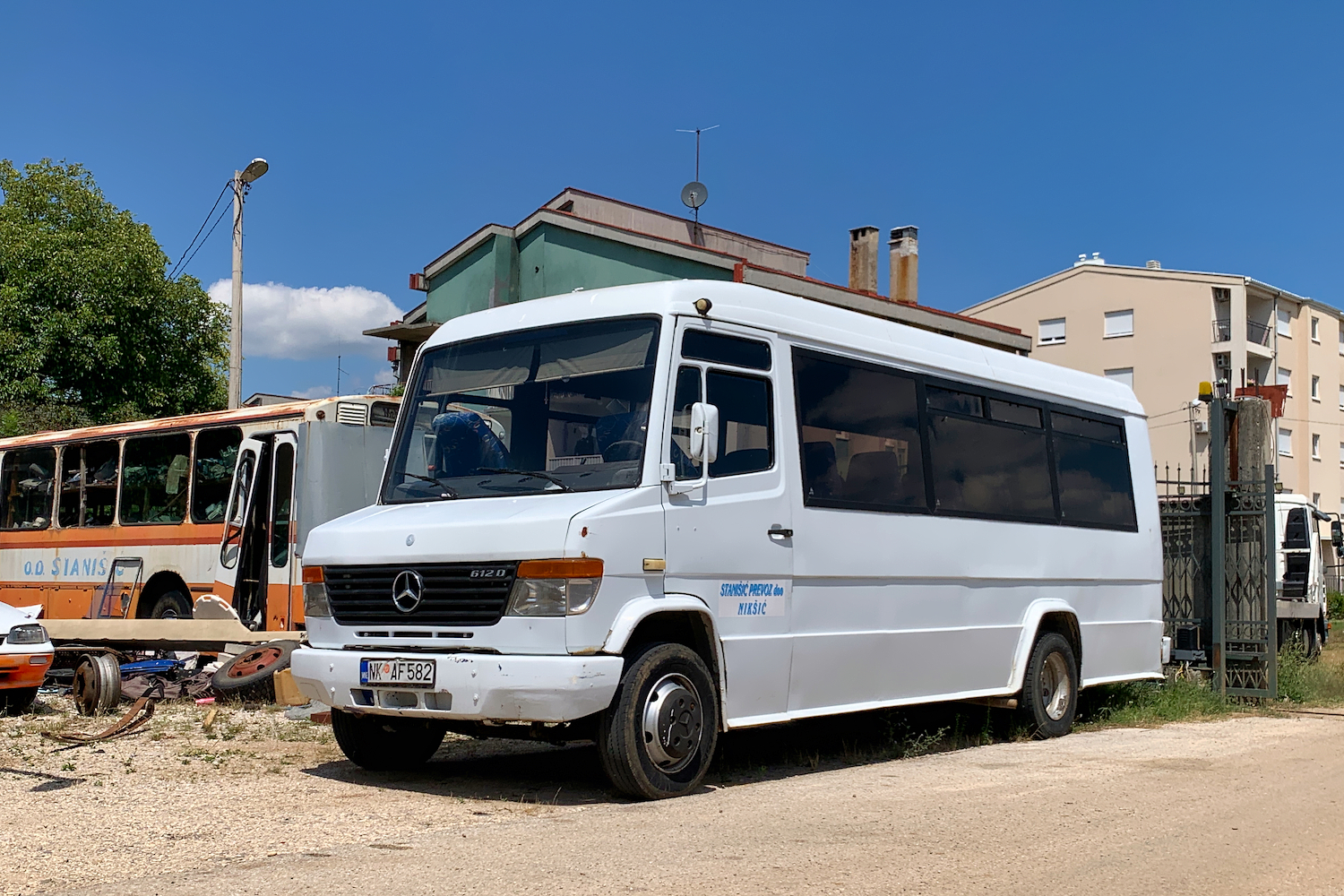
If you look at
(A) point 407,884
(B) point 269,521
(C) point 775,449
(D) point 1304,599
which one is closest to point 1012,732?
(C) point 775,449

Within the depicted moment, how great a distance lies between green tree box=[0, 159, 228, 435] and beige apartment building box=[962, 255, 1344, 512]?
32058 millimetres

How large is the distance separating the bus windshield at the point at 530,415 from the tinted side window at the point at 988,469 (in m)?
3.04

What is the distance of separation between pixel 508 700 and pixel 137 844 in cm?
190

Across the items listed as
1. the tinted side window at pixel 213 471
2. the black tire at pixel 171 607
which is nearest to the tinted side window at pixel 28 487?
the black tire at pixel 171 607

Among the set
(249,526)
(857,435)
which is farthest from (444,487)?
(249,526)

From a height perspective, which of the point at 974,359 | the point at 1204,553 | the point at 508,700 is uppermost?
the point at 974,359

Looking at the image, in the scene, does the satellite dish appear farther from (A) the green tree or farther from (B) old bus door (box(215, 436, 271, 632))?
(B) old bus door (box(215, 436, 271, 632))

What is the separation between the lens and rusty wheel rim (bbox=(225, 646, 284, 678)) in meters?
12.3

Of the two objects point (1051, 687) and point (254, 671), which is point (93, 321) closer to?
point (254, 671)

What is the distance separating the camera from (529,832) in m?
6.72

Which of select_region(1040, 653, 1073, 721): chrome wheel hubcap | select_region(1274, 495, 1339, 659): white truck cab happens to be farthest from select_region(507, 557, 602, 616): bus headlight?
select_region(1274, 495, 1339, 659): white truck cab

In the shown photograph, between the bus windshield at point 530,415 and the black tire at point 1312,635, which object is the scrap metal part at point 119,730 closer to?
the bus windshield at point 530,415

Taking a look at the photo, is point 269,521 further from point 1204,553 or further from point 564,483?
point 1204,553

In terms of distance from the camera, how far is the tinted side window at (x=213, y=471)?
53.6ft
